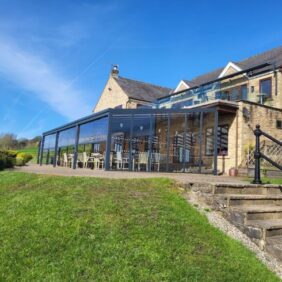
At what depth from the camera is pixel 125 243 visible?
4414 mm

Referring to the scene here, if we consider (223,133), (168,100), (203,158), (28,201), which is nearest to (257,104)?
(223,133)

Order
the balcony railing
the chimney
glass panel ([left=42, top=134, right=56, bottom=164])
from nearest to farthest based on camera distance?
the balcony railing < glass panel ([left=42, top=134, right=56, bottom=164]) < the chimney

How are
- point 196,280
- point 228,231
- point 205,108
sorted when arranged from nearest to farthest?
point 196,280 → point 228,231 → point 205,108

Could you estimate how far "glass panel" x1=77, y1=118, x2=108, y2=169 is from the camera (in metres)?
18.2

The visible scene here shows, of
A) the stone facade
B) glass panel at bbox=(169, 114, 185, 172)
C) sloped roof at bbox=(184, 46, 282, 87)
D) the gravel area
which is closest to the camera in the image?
the gravel area

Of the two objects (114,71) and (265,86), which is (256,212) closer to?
(265,86)

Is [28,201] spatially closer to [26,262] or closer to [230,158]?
[26,262]

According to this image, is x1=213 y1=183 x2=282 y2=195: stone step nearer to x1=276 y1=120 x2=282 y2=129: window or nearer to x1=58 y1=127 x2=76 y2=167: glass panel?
x1=276 y1=120 x2=282 y2=129: window

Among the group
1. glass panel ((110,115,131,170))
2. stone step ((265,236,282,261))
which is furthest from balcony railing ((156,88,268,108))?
stone step ((265,236,282,261))

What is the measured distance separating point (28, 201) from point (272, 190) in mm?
4887

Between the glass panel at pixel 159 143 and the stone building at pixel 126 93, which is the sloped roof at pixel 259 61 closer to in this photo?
the stone building at pixel 126 93

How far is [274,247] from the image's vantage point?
16.2 feet

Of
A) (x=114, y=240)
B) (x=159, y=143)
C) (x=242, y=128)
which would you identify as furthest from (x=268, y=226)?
(x=159, y=143)

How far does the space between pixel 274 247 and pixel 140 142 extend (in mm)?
14028
